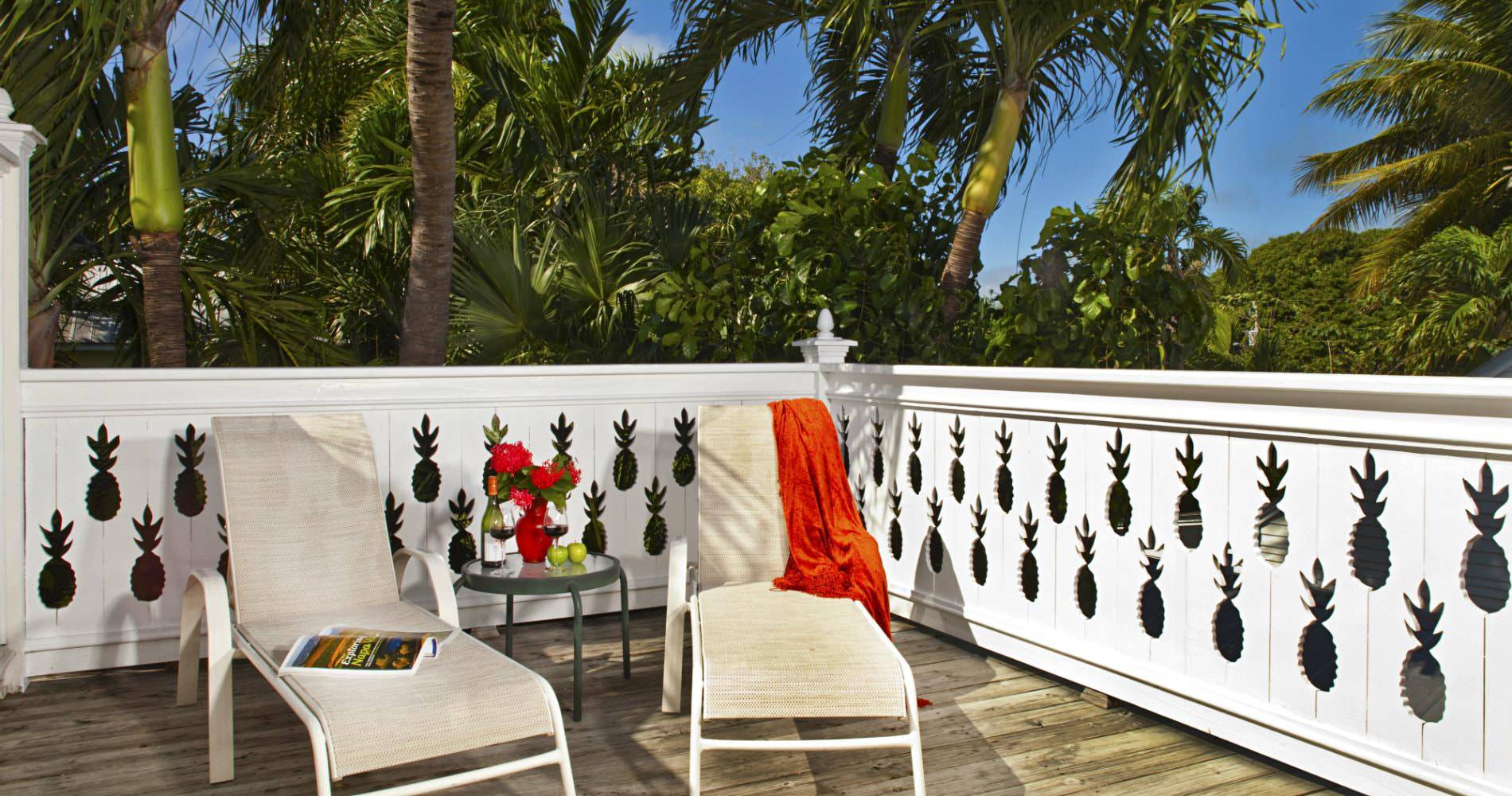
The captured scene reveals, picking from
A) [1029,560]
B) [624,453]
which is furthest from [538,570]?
[1029,560]

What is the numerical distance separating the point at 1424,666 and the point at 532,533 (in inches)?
102

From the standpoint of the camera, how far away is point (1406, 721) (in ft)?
8.20

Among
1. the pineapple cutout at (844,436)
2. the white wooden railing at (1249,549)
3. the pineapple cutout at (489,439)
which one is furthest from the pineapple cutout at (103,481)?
the white wooden railing at (1249,549)

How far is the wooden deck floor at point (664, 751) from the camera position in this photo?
2850 mm

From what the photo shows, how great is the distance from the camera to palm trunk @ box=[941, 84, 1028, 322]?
6547 millimetres

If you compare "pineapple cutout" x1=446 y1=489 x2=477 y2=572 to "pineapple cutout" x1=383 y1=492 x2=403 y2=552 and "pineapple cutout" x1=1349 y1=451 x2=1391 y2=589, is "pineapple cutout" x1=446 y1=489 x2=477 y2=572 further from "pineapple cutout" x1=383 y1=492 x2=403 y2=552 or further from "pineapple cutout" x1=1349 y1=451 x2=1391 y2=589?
"pineapple cutout" x1=1349 y1=451 x2=1391 y2=589

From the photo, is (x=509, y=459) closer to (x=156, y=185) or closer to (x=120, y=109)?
(x=156, y=185)

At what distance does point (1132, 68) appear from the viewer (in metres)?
6.70

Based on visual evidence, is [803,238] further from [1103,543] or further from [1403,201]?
[1403,201]

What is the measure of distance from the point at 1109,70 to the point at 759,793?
6.61m

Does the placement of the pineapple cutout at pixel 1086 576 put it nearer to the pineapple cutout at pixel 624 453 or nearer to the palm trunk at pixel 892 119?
the pineapple cutout at pixel 624 453

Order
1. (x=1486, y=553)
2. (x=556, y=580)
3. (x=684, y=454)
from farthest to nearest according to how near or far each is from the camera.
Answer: (x=684, y=454)
(x=556, y=580)
(x=1486, y=553)

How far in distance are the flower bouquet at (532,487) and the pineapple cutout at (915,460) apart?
1.38 m

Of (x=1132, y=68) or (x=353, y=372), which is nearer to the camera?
(x=353, y=372)
